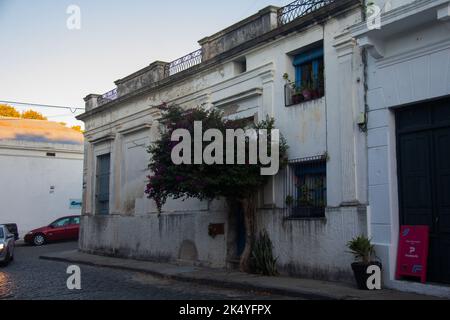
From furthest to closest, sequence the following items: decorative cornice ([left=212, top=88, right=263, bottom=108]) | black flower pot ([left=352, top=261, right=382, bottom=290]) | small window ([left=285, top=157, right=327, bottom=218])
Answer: decorative cornice ([left=212, top=88, right=263, bottom=108]) < small window ([left=285, top=157, right=327, bottom=218]) < black flower pot ([left=352, top=261, right=382, bottom=290])

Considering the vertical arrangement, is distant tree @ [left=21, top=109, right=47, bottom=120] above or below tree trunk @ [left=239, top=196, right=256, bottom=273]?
above

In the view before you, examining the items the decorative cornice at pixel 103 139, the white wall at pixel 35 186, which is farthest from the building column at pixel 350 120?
the white wall at pixel 35 186

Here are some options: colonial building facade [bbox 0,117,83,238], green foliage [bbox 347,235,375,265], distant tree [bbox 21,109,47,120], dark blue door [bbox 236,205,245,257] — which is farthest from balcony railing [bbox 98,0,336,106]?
distant tree [bbox 21,109,47,120]

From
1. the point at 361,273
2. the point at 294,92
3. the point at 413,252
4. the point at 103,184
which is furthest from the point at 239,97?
the point at 103,184

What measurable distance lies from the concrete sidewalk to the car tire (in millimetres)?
9924

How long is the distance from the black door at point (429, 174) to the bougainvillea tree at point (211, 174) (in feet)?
10.1

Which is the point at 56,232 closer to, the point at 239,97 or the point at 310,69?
the point at 239,97

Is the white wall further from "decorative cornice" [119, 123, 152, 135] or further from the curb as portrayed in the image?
the curb

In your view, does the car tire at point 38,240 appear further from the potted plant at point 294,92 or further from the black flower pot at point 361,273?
the black flower pot at point 361,273

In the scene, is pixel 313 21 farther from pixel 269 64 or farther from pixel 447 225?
pixel 447 225

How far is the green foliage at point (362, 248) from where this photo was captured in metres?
9.57

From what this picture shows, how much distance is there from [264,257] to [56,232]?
54.4 ft

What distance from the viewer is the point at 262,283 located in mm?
10719

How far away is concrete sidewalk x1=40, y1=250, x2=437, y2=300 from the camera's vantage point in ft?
29.6
